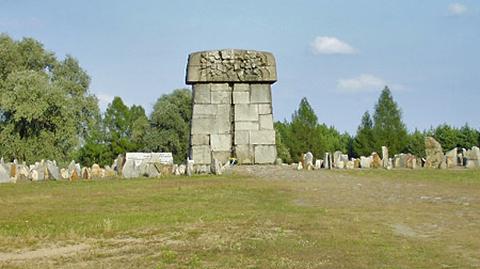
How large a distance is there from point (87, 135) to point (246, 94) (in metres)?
25.9

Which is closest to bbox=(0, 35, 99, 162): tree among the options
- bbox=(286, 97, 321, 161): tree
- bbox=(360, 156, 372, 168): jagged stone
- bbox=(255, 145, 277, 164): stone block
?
bbox=(255, 145, 277, 164): stone block

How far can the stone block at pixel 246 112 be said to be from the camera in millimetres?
24891

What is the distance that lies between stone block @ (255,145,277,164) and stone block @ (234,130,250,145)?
18.5 inches

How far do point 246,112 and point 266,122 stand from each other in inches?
32.7

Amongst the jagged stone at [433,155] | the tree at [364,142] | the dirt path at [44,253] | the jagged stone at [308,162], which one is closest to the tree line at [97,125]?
the tree at [364,142]

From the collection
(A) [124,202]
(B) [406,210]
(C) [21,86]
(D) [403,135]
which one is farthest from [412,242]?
(D) [403,135]

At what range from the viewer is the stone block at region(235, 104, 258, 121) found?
24.9 metres

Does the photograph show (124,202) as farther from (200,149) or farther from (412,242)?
(200,149)

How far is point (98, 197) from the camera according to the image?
14203mm

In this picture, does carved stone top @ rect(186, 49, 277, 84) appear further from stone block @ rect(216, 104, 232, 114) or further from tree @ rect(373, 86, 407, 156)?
tree @ rect(373, 86, 407, 156)

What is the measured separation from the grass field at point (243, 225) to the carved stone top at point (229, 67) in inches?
328

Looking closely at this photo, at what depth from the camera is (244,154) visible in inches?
972

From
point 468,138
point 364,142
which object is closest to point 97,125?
point 364,142

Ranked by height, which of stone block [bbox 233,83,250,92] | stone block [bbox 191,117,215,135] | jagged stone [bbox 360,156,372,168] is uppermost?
stone block [bbox 233,83,250,92]
